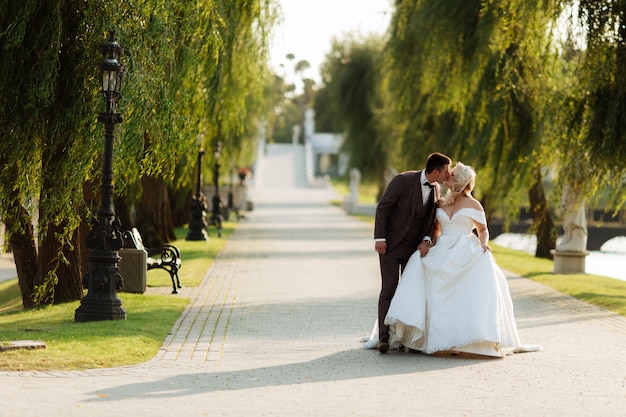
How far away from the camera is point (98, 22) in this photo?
12320mm

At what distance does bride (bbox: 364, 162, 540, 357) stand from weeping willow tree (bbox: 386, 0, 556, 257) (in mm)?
7056

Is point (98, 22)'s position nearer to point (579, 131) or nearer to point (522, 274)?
point (579, 131)

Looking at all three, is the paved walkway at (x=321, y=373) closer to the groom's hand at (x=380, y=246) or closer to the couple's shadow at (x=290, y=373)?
the couple's shadow at (x=290, y=373)

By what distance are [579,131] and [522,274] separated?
5159 mm

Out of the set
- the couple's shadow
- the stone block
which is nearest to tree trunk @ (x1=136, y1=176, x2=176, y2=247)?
the stone block

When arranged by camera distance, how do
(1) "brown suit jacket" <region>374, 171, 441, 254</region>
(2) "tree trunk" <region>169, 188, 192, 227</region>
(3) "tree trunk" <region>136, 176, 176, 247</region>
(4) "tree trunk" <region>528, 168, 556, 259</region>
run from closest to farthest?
1. (1) "brown suit jacket" <region>374, 171, 441, 254</region>
2. (3) "tree trunk" <region>136, 176, 176, 247</region>
3. (4) "tree trunk" <region>528, 168, 556, 259</region>
4. (2) "tree trunk" <region>169, 188, 192, 227</region>

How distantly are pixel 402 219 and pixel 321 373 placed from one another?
210cm

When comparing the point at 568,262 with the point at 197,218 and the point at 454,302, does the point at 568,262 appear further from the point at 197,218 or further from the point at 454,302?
the point at 454,302

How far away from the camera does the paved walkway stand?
25.9ft

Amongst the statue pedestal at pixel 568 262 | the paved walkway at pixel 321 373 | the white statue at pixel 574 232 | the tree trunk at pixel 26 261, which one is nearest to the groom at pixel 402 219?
the paved walkway at pixel 321 373

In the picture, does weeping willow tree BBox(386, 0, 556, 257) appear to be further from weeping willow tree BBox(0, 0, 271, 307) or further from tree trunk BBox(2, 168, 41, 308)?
tree trunk BBox(2, 168, 41, 308)

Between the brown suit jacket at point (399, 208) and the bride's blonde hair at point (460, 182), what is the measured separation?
30cm

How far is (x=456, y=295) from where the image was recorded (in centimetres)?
1078

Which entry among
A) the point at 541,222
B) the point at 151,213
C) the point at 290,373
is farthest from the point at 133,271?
the point at 541,222
